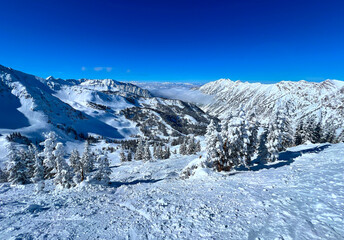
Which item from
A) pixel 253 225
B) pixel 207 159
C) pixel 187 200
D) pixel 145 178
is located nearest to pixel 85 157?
pixel 145 178

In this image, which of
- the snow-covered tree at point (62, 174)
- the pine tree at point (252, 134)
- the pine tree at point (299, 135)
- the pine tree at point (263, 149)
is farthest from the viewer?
the pine tree at point (299, 135)

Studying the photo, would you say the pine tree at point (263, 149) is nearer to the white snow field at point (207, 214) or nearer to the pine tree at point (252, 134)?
the pine tree at point (252, 134)

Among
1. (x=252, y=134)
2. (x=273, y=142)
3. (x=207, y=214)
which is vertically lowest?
(x=207, y=214)

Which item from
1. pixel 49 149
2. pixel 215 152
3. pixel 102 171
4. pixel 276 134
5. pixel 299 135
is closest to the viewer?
pixel 215 152

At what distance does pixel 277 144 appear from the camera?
3102 cm

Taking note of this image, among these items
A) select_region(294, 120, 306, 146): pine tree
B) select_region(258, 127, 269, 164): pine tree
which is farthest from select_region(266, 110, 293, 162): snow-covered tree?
select_region(294, 120, 306, 146): pine tree

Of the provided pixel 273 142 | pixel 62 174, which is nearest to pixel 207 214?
pixel 273 142

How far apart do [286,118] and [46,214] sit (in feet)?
141

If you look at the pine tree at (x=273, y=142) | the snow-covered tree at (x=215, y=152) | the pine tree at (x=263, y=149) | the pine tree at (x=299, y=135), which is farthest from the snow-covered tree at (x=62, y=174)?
the pine tree at (x=299, y=135)

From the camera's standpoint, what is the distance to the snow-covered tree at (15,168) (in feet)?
121

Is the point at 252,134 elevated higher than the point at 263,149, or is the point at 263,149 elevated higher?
the point at 252,134

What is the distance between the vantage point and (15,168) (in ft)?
122

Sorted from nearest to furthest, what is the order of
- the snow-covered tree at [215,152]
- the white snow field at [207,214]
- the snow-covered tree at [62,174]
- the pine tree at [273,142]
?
1. the white snow field at [207,214]
2. the snow-covered tree at [215,152]
3. the snow-covered tree at [62,174]
4. the pine tree at [273,142]

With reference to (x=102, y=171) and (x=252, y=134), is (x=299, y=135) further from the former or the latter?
(x=102, y=171)
